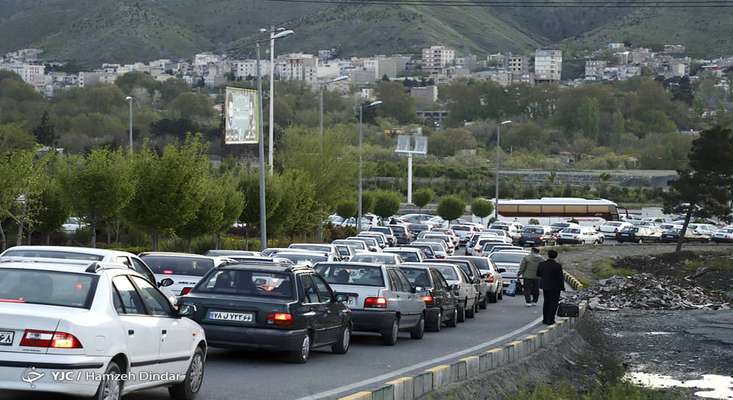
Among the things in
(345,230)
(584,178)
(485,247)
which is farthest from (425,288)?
(584,178)

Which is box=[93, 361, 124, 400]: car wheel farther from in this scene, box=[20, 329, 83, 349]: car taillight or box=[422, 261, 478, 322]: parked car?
box=[422, 261, 478, 322]: parked car

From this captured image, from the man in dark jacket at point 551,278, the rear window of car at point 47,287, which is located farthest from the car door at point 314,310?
the man in dark jacket at point 551,278

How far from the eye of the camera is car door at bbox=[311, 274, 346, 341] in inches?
768

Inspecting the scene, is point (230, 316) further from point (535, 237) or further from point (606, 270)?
point (535, 237)

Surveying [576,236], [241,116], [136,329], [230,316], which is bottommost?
[576,236]

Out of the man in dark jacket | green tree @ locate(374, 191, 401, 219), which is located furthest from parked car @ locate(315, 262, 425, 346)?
green tree @ locate(374, 191, 401, 219)

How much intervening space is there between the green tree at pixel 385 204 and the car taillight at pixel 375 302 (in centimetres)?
8107

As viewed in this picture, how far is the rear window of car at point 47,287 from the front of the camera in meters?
11.6

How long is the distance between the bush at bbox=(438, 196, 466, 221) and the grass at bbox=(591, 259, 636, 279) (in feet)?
128

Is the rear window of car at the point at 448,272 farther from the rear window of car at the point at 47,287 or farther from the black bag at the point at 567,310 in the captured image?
the rear window of car at the point at 47,287

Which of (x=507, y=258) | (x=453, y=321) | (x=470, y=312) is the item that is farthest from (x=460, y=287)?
(x=507, y=258)

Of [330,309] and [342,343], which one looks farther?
[342,343]

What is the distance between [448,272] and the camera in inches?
1244

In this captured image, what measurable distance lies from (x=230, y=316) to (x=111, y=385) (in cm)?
636
